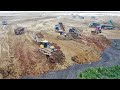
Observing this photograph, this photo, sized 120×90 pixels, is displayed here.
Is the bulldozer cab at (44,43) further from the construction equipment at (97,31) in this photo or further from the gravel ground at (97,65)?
the construction equipment at (97,31)

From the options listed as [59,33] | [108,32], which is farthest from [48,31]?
[108,32]

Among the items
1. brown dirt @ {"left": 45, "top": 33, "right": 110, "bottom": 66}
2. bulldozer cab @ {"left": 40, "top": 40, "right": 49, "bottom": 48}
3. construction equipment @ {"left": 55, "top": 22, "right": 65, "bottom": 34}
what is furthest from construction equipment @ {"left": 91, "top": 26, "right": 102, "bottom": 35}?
bulldozer cab @ {"left": 40, "top": 40, "right": 49, "bottom": 48}

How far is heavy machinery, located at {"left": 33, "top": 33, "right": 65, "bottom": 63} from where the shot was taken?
13.7ft

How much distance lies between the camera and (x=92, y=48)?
4332mm

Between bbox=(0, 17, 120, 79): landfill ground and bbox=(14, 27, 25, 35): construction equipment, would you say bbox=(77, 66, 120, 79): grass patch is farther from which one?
bbox=(14, 27, 25, 35): construction equipment

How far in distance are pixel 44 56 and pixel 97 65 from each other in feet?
2.42

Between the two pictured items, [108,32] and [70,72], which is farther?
[108,32]

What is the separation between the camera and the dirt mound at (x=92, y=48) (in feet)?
13.9

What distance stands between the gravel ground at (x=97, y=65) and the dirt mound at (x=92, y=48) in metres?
0.07

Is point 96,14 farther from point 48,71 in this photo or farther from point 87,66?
point 48,71

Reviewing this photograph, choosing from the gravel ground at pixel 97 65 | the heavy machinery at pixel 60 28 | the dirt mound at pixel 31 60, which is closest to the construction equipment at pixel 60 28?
the heavy machinery at pixel 60 28

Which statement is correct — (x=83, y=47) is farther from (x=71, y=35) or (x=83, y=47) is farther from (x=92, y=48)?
(x=71, y=35)
